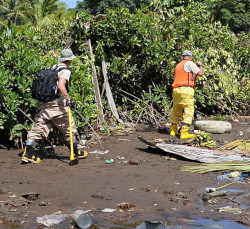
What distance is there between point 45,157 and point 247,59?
8.99 m

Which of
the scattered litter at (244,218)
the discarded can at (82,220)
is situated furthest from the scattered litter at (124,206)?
the scattered litter at (244,218)

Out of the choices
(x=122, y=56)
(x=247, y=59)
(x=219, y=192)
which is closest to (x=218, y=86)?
(x=247, y=59)

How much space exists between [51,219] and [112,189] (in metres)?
1.33

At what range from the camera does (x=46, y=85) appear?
267 inches

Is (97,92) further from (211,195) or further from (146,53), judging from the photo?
(211,195)

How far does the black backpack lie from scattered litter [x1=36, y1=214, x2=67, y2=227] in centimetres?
277

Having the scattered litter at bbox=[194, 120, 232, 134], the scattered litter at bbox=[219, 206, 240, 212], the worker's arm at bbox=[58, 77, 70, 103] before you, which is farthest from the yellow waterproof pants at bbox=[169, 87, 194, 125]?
the scattered litter at bbox=[219, 206, 240, 212]

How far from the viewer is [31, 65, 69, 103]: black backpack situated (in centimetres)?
678

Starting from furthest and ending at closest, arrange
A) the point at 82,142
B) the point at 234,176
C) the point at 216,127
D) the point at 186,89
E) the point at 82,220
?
the point at 216,127 < the point at 186,89 < the point at 82,142 < the point at 234,176 < the point at 82,220

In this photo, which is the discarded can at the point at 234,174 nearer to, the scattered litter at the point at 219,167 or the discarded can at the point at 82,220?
the scattered litter at the point at 219,167

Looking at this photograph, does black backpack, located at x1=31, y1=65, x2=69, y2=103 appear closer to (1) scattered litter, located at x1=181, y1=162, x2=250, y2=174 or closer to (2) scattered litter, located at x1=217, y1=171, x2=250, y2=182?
(1) scattered litter, located at x1=181, y1=162, x2=250, y2=174

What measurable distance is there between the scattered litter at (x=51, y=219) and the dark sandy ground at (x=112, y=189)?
72 mm

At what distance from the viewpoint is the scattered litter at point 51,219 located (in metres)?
4.26

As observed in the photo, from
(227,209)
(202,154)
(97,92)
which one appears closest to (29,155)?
(202,154)
